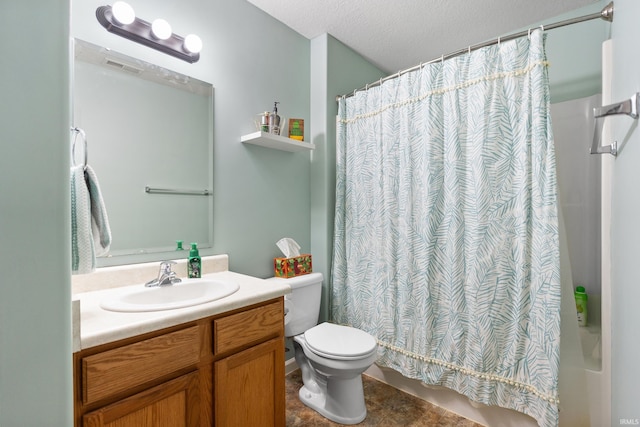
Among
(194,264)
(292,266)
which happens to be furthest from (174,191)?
(292,266)

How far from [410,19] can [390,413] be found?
255 centimetres

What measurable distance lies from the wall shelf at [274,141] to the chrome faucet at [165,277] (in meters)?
0.87

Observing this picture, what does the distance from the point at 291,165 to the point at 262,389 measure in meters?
1.46

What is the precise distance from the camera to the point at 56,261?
0.39 metres

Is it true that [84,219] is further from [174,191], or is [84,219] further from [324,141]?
[324,141]

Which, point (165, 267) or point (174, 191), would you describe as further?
point (174, 191)

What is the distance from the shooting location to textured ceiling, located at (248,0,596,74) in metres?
1.93

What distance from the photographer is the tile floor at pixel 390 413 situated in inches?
65.8

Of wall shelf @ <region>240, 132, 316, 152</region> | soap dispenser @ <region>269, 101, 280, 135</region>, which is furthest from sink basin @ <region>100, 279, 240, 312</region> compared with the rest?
soap dispenser @ <region>269, 101, 280, 135</region>

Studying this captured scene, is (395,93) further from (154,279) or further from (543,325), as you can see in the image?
(154,279)

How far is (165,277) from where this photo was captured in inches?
Answer: 55.1

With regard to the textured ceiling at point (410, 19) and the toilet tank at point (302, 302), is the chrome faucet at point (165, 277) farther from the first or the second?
the textured ceiling at point (410, 19)

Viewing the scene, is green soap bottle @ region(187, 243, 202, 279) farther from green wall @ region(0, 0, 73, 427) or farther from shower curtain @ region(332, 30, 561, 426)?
green wall @ region(0, 0, 73, 427)

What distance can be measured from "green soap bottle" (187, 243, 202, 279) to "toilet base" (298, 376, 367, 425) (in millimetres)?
979
